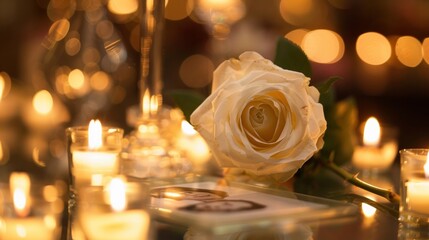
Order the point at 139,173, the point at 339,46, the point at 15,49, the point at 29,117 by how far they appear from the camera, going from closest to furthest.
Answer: the point at 139,173 → the point at 29,117 → the point at 15,49 → the point at 339,46

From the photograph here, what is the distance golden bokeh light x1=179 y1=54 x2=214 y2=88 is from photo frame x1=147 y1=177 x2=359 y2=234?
3389 mm

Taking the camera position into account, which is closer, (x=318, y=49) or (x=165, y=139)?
(x=165, y=139)

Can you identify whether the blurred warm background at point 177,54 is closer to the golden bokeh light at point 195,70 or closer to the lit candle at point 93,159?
the golden bokeh light at point 195,70

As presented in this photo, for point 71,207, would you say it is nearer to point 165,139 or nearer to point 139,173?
point 139,173

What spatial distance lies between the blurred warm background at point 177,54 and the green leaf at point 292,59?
335 millimetres

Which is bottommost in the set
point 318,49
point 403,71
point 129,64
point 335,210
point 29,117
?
point 335,210

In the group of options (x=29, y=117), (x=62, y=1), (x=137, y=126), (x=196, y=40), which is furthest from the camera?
(x=196, y=40)

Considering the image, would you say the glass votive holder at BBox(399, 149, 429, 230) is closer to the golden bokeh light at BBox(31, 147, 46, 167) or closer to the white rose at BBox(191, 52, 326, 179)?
the white rose at BBox(191, 52, 326, 179)

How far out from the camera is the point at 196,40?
3.72 metres

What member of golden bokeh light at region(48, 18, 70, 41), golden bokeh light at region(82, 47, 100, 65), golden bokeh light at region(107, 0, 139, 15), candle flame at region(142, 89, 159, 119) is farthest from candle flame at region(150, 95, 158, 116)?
golden bokeh light at region(107, 0, 139, 15)

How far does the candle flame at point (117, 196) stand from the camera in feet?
1.91

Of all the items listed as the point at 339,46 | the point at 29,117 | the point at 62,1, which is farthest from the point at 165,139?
the point at 339,46

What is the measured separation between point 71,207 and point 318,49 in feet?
12.4

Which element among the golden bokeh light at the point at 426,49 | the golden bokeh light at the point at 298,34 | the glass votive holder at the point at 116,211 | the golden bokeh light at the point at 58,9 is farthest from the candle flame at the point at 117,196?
the golden bokeh light at the point at 298,34
